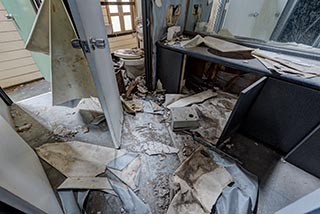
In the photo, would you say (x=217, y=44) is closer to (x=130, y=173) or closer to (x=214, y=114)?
(x=214, y=114)

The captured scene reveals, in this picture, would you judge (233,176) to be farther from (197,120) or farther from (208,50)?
(208,50)

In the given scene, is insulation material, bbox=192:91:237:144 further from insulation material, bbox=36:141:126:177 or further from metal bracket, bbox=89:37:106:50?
metal bracket, bbox=89:37:106:50

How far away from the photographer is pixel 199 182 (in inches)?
43.3

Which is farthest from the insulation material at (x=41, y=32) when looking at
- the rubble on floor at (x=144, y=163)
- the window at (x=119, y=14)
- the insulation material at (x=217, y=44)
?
the window at (x=119, y=14)

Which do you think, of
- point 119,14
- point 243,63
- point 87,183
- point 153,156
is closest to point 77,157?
point 87,183

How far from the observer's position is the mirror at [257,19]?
4.94ft

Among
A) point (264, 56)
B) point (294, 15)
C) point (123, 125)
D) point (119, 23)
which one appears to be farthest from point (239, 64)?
point (119, 23)

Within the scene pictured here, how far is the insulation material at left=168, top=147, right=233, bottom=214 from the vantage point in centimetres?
98

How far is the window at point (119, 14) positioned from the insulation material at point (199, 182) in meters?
2.95

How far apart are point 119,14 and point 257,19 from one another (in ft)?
8.05

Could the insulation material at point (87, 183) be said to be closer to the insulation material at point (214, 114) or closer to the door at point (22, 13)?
the insulation material at point (214, 114)

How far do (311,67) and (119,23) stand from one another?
3.14 meters

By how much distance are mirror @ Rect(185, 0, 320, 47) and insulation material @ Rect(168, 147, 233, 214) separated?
136cm

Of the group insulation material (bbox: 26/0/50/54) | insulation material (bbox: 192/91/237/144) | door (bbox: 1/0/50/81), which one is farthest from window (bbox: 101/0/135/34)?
insulation material (bbox: 192/91/237/144)
